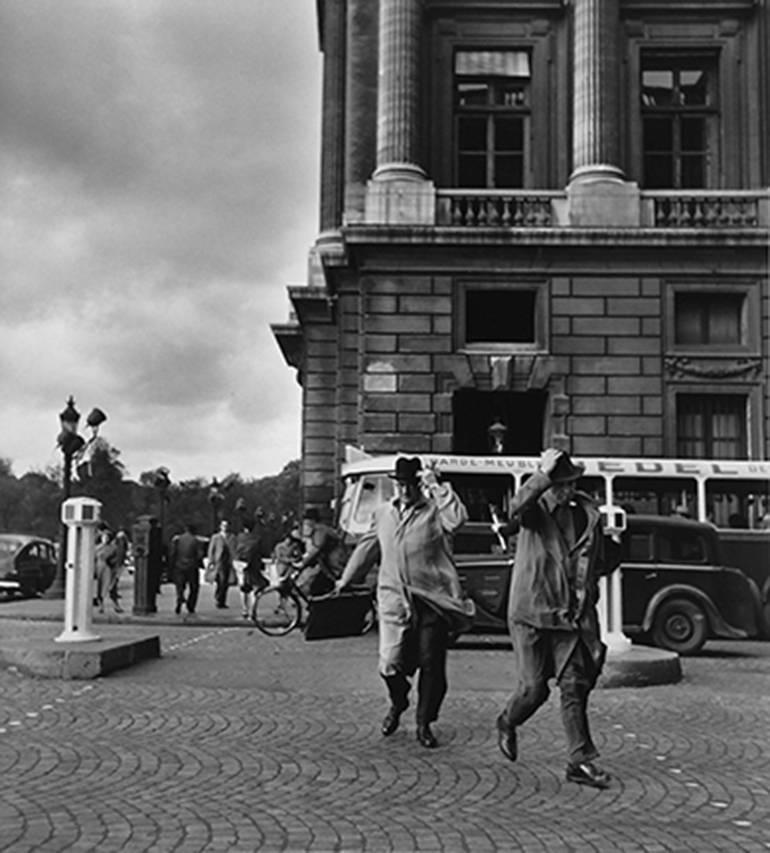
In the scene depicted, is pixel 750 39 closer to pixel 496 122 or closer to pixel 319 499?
pixel 496 122

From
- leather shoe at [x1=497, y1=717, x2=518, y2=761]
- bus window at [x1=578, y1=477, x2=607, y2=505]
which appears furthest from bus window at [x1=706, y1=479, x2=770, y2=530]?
leather shoe at [x1=497, y1=717, x2=518, y2=761]

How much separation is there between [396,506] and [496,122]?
2213cm

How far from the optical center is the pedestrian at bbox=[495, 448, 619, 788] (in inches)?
268

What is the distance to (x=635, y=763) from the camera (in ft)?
24.5

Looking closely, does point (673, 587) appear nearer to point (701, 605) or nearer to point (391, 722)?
point (701, 605)

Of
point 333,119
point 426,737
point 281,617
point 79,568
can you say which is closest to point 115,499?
point 333,119

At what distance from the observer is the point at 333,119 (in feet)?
121

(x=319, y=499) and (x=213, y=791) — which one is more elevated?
(x=319, y=499)

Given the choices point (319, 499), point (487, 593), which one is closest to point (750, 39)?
point (319, 499)

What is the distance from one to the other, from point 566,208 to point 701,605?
41.4 ft

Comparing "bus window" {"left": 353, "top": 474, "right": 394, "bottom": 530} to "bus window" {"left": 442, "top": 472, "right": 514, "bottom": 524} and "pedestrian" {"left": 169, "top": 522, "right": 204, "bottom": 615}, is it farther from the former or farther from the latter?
"pedestrian" {"left": 169, "top": 522, "right": 204, "bottom": 615}

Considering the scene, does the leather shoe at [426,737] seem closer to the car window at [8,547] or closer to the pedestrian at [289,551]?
the pedestrian at [289,551]

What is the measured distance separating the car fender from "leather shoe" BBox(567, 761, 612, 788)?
9889mm

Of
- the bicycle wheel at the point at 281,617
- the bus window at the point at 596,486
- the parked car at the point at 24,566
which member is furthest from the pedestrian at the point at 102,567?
the bus window at the point at 596,486
